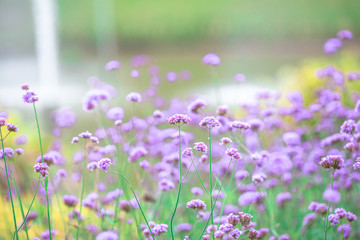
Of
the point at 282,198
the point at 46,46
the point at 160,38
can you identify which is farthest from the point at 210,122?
the point at 160,38

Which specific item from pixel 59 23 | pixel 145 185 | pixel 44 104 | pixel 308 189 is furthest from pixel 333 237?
pixel 59 23

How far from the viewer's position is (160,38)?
530 cm

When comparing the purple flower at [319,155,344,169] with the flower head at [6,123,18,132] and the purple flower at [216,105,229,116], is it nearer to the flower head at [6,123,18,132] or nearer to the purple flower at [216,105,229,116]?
the purple flower at [216,105,229,116]

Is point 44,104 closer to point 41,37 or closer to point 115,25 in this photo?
point 41,37

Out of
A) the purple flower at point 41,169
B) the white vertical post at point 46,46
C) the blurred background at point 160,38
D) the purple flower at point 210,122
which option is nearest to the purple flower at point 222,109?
the purple flower at point 210,122

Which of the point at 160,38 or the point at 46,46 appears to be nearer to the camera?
the point at 46,46

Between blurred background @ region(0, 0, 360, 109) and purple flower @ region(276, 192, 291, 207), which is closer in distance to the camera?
purple flower @ region(276, 192, 291, 207)

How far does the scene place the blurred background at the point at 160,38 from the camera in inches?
167

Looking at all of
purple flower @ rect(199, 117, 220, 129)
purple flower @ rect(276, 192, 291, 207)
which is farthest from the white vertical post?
purple flower @ rect(199, 117, 220, 129)

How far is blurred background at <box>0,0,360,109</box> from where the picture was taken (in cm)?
425

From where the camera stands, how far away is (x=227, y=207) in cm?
123

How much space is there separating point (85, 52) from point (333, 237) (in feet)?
14.9

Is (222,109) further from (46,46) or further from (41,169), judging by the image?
(46,46)

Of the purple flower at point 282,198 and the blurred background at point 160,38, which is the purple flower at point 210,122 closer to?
the purple flower at point 282,198
